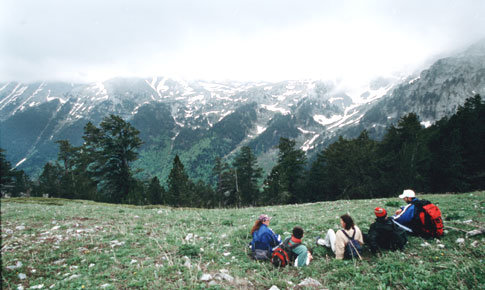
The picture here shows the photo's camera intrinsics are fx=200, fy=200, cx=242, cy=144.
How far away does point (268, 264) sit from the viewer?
6609 mm

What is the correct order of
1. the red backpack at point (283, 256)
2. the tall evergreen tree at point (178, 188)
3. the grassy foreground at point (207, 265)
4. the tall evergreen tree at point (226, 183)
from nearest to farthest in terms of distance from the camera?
the grassy foreground at point (207, 265)
the red backpack at point (283, 256)
the tall evergreen tree at point (178, 188)
the tall evergreen tree at point (226, 183)

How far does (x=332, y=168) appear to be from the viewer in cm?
5209

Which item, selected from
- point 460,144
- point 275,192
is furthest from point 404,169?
point 275,192

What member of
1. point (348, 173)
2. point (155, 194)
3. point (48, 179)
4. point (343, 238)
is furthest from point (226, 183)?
point (48, 179)

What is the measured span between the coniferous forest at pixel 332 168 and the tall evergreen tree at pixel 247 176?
0.27 meters

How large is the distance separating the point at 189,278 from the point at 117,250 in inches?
161

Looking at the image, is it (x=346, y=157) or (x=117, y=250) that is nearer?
(x=117, y=250)

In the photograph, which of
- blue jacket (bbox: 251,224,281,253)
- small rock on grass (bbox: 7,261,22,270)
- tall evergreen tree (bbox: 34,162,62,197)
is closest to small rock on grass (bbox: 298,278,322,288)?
blue jacket (bbox: 251,224,281,253)

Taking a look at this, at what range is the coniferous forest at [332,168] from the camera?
3572 cm

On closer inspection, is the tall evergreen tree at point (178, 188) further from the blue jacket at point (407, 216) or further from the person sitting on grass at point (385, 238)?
the person sitting on grass at point (385, 238)

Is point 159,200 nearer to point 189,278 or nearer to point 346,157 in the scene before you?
point 346,157

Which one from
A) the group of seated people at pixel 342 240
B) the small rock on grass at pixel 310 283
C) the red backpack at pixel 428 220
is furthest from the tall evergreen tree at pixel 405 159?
the small rock on grass at pixel 310 283

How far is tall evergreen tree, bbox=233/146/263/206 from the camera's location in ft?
183

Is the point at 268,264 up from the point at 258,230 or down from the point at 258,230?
down
